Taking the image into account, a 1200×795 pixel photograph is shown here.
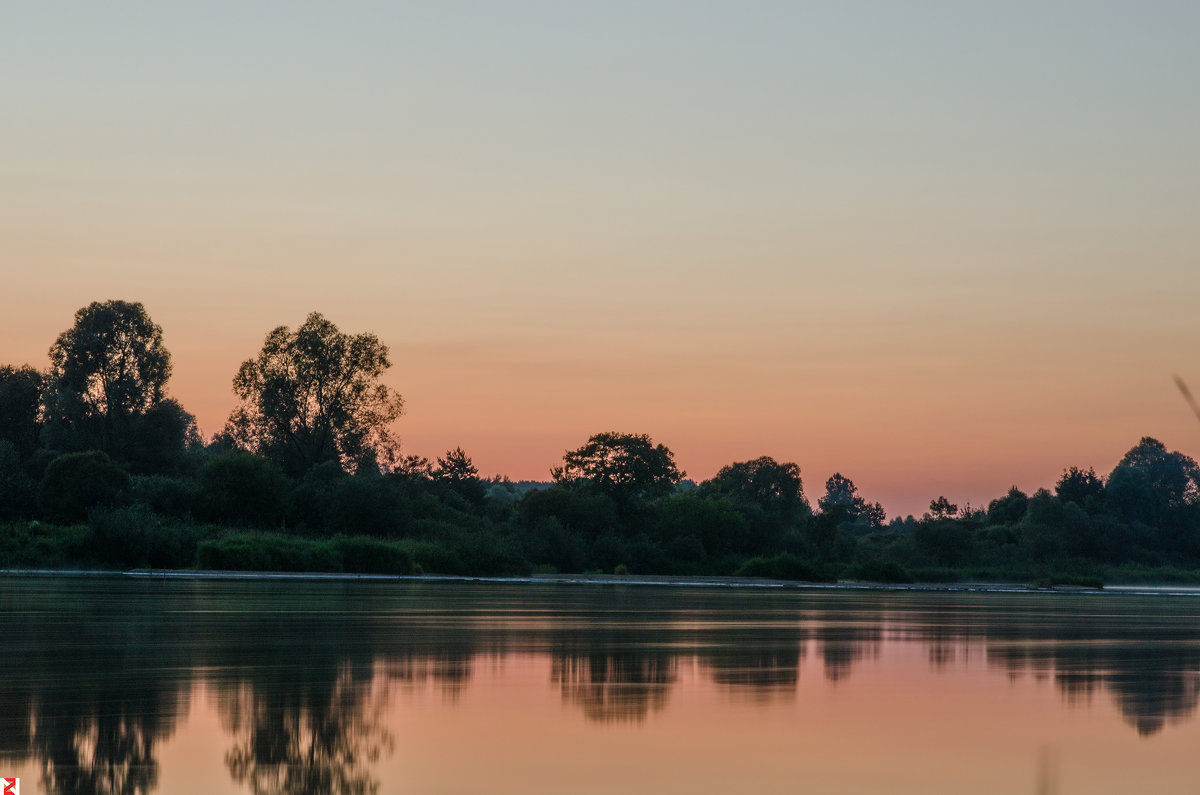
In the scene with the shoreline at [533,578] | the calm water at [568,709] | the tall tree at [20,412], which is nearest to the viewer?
the calm water at [568,709]

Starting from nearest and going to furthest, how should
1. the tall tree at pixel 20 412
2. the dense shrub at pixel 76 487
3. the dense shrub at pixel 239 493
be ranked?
1. the dense shrub at pixel 76 487
2. the dense shrub at pixel 239 493
3. the tall tree at pixel 20 412

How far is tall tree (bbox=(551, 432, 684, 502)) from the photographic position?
85750 mm

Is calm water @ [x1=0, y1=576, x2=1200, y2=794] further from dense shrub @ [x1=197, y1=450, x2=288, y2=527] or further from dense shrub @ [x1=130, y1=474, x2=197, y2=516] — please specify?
dense shrub @ [x1=197, y1=450, x2=288, y2=527]

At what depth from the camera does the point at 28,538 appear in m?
51.3

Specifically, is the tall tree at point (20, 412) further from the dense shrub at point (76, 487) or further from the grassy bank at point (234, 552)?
the grassy bank at point (234, 552)

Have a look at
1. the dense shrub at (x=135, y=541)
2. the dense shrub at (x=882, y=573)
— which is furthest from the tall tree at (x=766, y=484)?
the dense shrub at (x=135, y=541)

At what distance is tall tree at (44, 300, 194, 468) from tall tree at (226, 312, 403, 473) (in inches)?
189

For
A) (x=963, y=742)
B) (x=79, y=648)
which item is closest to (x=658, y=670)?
(x=963, y=742)

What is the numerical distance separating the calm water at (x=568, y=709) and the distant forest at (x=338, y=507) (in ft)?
112

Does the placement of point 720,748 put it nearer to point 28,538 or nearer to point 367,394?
point 28,538

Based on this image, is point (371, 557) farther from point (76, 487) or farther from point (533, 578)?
point (76, 487)

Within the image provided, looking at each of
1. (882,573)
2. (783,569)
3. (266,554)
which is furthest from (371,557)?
(882,573)

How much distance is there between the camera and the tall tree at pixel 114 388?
72.1 m

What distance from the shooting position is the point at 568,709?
10.9m
